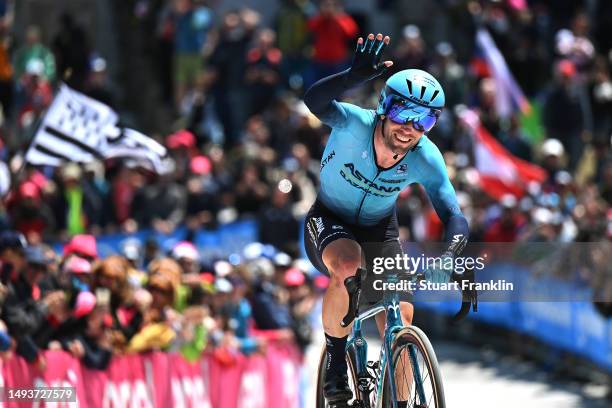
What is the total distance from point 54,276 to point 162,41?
446 inches

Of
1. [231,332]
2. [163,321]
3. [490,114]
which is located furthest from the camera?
[490,114]

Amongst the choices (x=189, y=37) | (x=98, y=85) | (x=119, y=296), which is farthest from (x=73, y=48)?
(x=119, y=296)

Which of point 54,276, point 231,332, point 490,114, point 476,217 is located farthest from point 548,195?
point 54,276

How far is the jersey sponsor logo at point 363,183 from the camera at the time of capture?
9141 mm

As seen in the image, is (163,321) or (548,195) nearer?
(163,321)

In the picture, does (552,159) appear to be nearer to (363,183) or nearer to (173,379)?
(173,379)

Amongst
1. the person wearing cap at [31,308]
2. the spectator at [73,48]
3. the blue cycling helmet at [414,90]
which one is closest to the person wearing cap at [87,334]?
the person wearing cap at [31,308]

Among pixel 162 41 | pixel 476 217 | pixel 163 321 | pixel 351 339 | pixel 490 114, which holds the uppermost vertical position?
pixel 162 41

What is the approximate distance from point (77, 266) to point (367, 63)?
4.03m

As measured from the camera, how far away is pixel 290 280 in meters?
14.9

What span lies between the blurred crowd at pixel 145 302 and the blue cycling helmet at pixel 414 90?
343 cm

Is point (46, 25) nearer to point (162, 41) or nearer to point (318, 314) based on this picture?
point (162, 41)

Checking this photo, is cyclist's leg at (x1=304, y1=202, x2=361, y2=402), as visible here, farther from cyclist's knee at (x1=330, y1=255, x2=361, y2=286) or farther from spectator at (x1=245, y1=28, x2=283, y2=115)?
spectator at (x1=245, y1=28, x2=283, y2=115)

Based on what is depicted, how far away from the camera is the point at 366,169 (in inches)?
358
